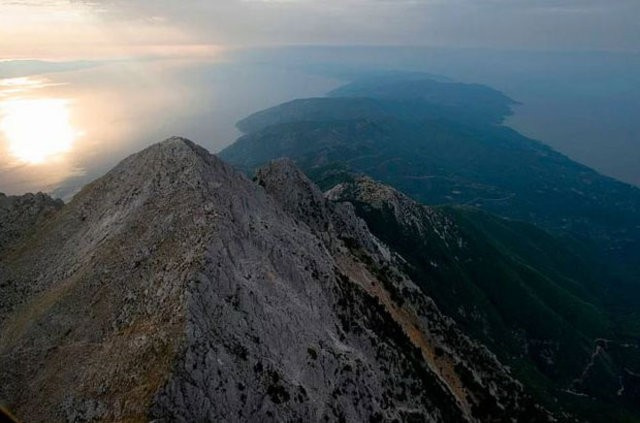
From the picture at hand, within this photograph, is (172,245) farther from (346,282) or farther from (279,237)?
(346,282)

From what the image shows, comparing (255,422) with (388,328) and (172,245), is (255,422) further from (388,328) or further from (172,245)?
(388,328)

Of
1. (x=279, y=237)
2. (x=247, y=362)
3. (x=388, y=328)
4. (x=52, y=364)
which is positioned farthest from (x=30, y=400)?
(x=388, y=328)

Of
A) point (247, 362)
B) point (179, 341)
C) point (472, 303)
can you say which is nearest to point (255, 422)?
point (247, 362)

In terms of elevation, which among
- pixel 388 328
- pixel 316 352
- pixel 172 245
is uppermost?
pixel 172 245

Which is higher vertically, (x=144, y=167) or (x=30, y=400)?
(x=144, y=167)

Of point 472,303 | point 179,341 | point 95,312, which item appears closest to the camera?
point 179,341

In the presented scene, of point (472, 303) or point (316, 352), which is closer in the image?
point (316, 352)

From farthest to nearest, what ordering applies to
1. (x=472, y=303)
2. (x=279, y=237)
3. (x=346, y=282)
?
1. (x=472, y=303)
2. (x=346, y=282)
3. (x=279, y=237)
